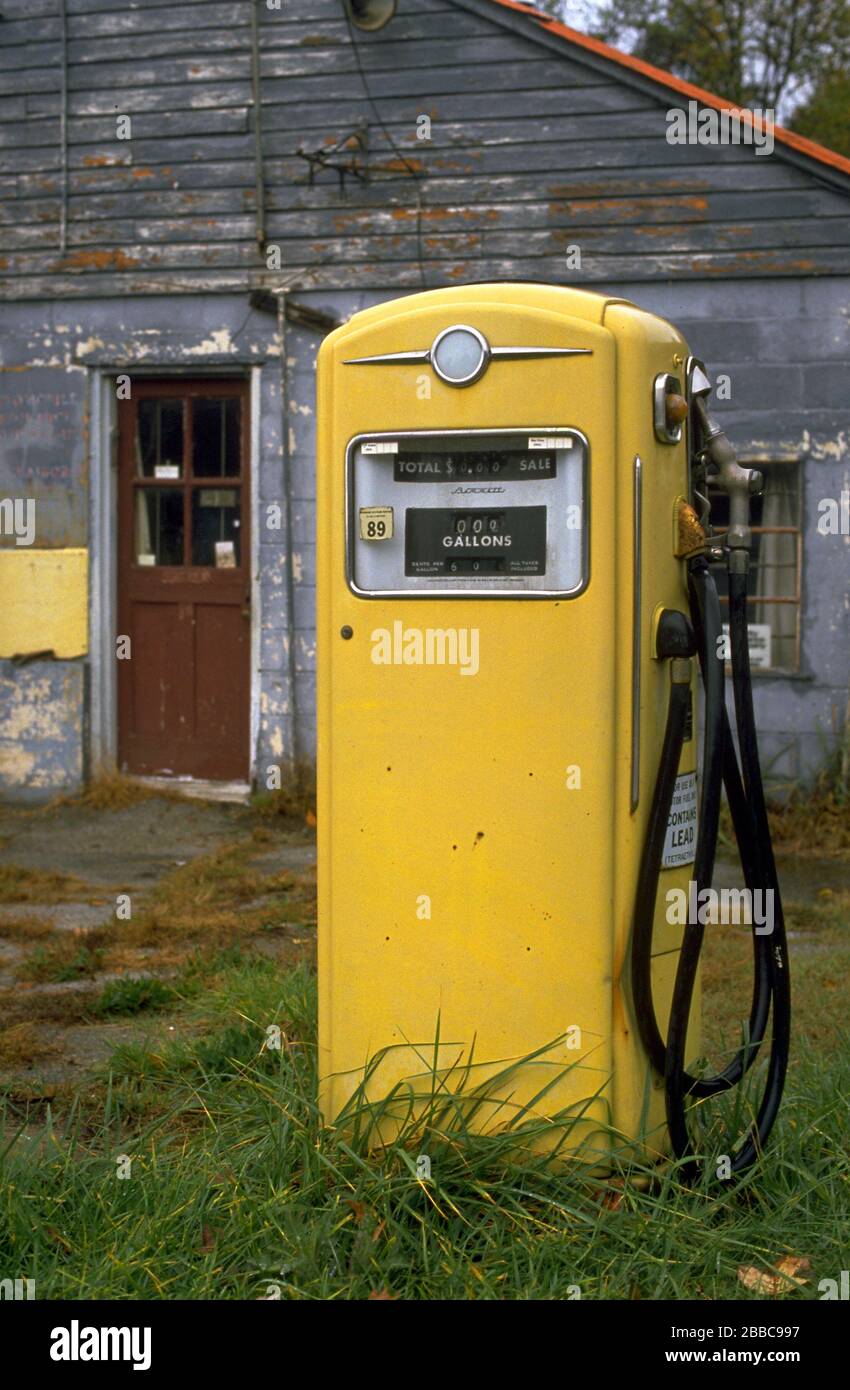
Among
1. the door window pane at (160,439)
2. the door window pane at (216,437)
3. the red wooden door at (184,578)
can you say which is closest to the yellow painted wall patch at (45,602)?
the red wooden door at (184,578)

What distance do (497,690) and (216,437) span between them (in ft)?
23.1

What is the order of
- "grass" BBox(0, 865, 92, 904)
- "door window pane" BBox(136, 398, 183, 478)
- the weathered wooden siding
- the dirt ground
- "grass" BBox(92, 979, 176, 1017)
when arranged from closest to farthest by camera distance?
the dirt ground
"grass" BBox(92, 979, 176, 1017)
"grass" BBox(0, 865, 92, 904)
the weathered wooden siding
"door window pane" BBox(136, 398, 183, 478)

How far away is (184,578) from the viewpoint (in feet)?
33.0

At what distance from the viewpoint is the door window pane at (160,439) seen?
10.1 meters

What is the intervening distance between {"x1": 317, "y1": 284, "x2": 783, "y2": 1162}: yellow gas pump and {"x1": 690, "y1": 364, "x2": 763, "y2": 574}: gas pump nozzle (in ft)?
0.26

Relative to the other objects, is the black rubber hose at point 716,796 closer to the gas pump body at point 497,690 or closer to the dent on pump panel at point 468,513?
the gas pump body at point 497,690

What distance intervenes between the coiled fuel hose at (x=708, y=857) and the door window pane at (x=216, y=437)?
674 cm

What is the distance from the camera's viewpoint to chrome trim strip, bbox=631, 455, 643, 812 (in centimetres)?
329

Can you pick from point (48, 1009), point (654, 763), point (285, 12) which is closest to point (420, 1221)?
point (654, 763)

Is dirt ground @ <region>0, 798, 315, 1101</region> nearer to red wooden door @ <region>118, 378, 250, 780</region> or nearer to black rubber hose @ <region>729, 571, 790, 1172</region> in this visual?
red wooden door @ <region>118, 378, 250, 780</region>

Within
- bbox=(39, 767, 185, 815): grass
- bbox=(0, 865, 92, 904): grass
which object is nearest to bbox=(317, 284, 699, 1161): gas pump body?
bbox=(0, 865, 92, 904): grass

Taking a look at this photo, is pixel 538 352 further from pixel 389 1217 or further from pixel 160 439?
pixel 160 439

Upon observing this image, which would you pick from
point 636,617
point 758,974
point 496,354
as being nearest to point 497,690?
point 636,617
